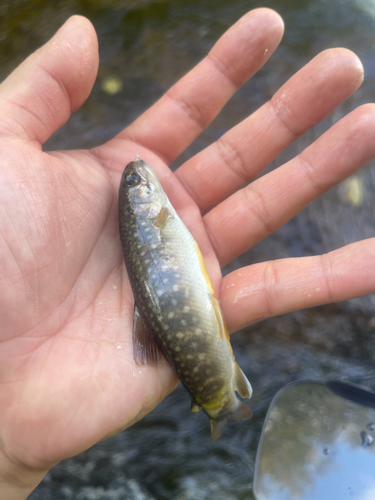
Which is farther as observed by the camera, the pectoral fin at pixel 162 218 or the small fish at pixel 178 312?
the pectoral fin at pixel 162 218

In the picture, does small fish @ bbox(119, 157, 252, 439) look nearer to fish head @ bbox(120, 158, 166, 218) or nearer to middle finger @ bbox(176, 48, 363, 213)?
fish head @ bbox(120, 158, 166, 218)

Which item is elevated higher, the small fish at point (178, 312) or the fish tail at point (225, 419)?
the small fish at point (178, 312)

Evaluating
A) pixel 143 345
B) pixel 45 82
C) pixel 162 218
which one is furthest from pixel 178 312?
pixel 45 82

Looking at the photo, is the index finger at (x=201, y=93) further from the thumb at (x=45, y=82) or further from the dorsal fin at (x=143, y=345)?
the dorsal fin at (x=143, y=345)

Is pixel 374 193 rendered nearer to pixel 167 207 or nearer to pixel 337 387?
pixel 337 387

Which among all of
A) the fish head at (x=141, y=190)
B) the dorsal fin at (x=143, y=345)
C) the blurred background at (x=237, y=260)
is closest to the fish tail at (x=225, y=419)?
the dorsal fin at (x=143, y=345)

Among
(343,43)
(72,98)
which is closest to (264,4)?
(343,43)
